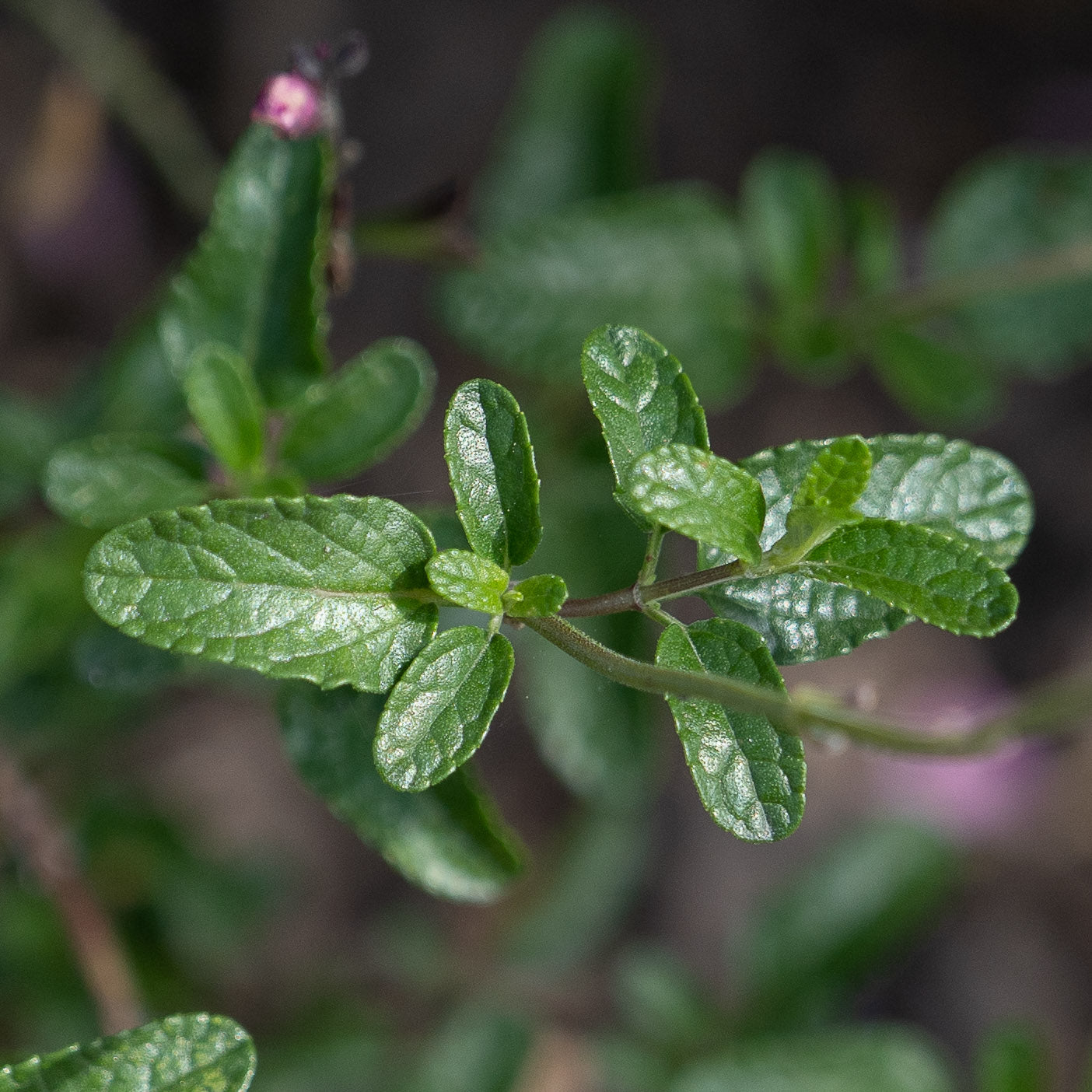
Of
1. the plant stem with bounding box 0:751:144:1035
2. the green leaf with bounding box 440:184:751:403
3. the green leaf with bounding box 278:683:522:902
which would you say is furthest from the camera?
the green leaf with bounding box 440:184:751:403

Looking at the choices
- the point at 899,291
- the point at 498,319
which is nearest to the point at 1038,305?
the point at 899,291

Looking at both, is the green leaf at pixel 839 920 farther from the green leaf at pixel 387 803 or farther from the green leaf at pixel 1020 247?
the green leaf at pixel 387 803

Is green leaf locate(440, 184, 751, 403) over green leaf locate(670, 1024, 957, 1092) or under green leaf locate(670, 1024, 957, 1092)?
over

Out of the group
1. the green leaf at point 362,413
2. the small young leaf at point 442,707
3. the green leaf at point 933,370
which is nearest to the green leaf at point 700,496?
the small young leaf at point 442,707

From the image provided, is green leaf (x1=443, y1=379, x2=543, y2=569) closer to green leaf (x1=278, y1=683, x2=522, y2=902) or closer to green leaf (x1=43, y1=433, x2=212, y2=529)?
green leaf (x1=278, y1=683, x2=522, y2=902)

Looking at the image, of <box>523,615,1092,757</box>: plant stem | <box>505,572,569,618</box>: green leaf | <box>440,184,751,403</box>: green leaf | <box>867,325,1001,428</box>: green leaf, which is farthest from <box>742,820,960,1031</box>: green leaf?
<box>505,572,569,618</box>: green leaf

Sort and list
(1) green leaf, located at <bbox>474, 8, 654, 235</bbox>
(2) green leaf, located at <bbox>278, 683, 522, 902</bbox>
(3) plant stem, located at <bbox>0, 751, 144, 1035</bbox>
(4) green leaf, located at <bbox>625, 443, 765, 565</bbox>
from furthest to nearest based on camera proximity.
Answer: (1) green leaf, located at <bbox>474, 8, 654, 235</bbox>
(3) plant stem, located at <bbox>0, 751, 144, 1035</bbox>
(2) green leaf, located at <bbox>278, 683, 522, 902</bbox>
(4) green leaf, located at <bbox>625, 443, 765, 565</bbox>
